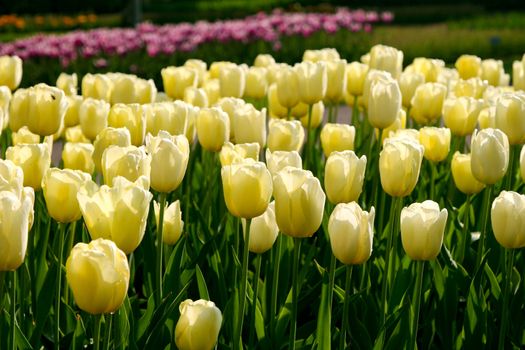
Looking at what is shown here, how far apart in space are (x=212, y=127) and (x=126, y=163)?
774 millimetres

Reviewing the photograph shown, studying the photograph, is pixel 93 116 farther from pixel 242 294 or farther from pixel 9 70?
pixel 242 294

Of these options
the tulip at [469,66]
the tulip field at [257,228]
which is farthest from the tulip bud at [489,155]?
the tulip at [469,66]

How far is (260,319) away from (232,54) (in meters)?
9.20

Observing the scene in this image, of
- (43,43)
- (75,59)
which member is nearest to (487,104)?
(75,59)

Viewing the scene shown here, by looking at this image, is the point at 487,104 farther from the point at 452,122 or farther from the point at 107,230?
the point at 107,230

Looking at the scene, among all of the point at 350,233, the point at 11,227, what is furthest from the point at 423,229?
the point at 11,227

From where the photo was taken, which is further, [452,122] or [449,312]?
[452,122]

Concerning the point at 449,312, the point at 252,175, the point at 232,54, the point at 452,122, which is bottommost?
the point at 232,54

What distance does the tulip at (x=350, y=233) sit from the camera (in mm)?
2037

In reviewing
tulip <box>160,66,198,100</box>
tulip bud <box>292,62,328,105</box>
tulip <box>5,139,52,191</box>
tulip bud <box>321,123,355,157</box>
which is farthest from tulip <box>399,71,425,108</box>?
tulip <box>5,139,52,191</box>

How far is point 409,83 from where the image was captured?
3965 millimetres

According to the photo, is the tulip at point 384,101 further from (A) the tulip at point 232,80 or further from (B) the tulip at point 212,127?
(A) the tulip at point 232,80

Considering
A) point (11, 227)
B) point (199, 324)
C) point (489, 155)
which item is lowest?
point (199, 324)

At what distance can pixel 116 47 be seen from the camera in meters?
10.8
